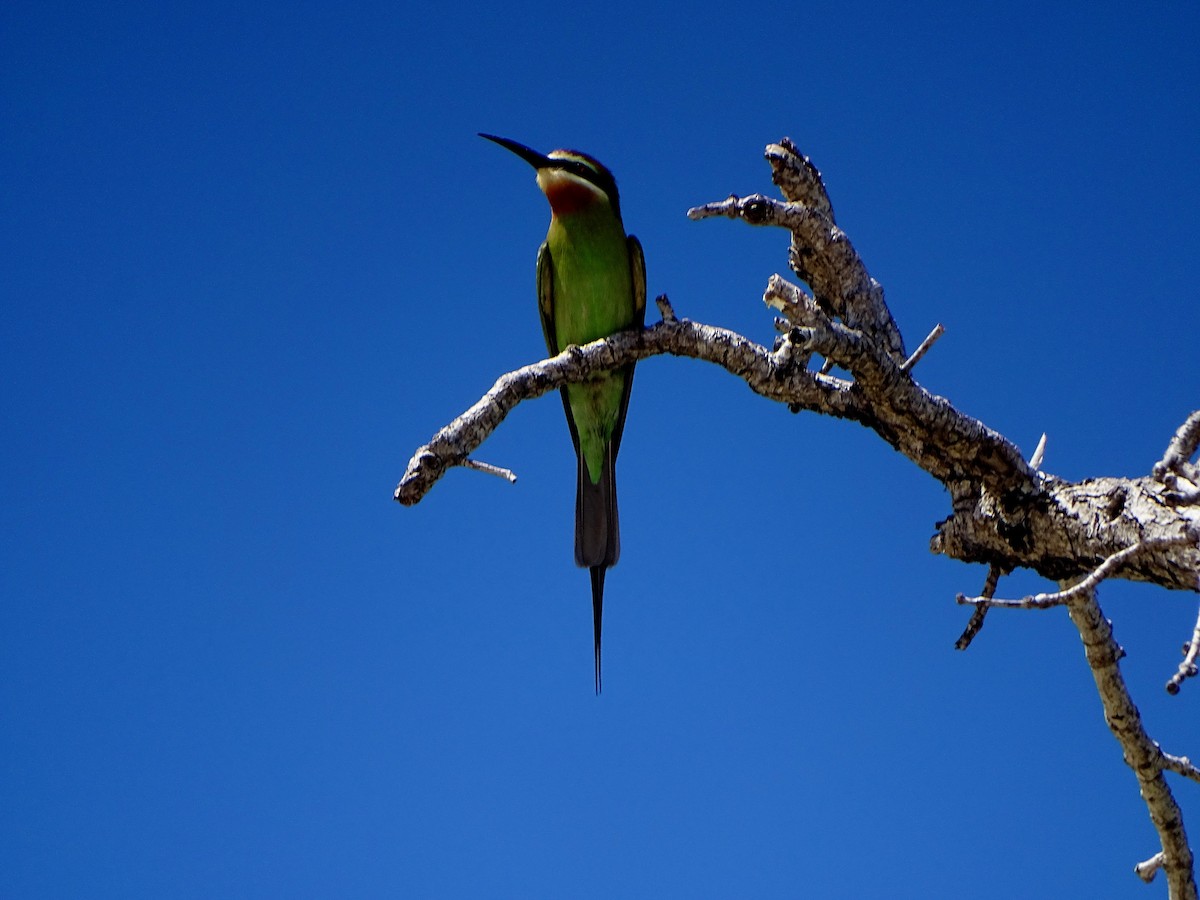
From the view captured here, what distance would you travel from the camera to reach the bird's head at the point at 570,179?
4.09 meters

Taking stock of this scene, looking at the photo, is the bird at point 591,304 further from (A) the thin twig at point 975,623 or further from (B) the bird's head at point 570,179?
(A) the thin twig at point 975,623

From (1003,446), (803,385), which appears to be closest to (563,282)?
(803,385)

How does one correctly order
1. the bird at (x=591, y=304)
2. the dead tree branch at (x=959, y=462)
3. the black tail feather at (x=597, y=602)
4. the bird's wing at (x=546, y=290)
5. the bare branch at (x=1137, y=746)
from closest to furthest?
the dead tree branch at (x=959, y=462), the bare branch at (x=1137, y=746), the black tail feather at (x=597, y=602), the bird at (x=591, y=304), the bird's wing at (x=546, y=290)

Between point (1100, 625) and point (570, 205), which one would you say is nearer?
point (1100, 625)

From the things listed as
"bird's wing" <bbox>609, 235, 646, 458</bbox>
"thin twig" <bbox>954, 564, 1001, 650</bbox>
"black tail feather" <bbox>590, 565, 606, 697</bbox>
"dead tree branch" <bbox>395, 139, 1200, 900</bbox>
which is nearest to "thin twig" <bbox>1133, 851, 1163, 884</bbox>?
"dead tree branch" <bbox>395, 139, 1200, 900</bbox>

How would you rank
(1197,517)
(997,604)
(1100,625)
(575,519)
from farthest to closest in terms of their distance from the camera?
(575,519) → (1100,625) → (1197,517) → (997,604)

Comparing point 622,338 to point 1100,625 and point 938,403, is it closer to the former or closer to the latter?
point 938,403

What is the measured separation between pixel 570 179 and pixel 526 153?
1.02 ft

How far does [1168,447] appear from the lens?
7.12ft

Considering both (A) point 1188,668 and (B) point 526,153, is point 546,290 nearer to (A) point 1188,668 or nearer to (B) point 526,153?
(B) point 526,153

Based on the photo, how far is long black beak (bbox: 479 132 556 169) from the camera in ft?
14.0

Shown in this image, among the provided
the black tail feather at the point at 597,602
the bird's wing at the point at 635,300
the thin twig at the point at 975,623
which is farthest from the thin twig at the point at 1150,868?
the bird's wing at the point at 635,300

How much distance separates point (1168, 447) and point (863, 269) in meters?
0.97

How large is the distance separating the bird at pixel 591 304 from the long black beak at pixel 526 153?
119 mm
